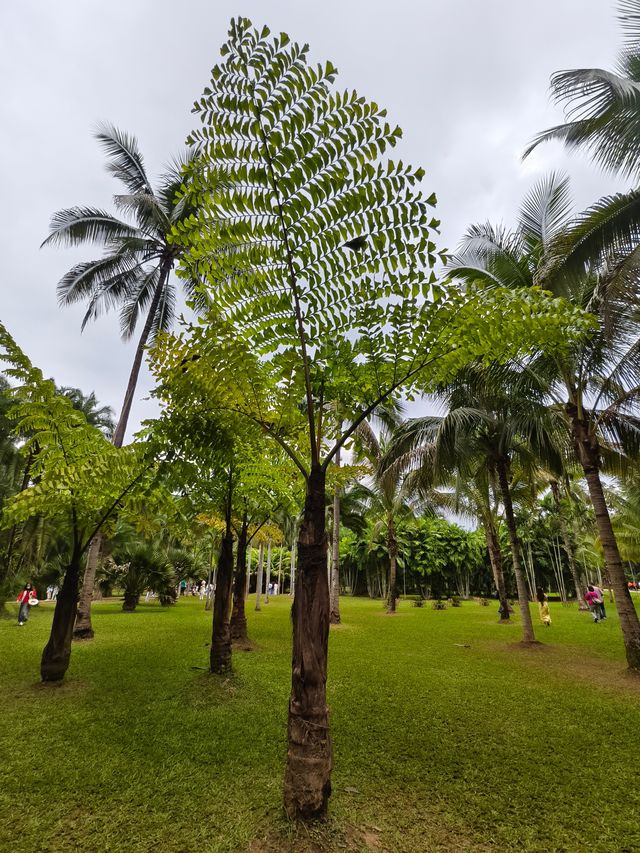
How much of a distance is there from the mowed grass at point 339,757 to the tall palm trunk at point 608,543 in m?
0.64

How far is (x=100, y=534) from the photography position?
10.8 metres

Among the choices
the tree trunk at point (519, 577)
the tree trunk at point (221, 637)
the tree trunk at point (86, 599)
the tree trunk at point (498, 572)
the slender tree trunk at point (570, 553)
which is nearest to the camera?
the tree trunk at point (221, 637)

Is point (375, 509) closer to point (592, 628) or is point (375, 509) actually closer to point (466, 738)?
point (592, 628)

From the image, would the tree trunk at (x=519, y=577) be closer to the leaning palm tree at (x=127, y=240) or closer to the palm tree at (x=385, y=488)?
the palm tree at (x=385, y=488)

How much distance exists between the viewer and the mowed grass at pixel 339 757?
290 cm

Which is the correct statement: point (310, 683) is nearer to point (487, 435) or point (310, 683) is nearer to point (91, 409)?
point (487, 435)

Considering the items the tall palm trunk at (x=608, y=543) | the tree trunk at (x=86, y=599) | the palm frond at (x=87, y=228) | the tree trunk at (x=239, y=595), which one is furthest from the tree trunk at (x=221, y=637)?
the palm frond at (x=87, y=228)

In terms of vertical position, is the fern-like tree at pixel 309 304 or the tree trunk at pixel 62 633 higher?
the fern-like tree at pixel 309 304

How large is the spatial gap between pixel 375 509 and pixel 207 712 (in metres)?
20.4

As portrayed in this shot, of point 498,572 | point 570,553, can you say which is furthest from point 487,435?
point 570,553

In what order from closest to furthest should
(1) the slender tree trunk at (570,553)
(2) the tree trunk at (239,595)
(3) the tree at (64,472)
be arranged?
(3) the tree at (64,472) < (2) the tree trunk at (239,595) < (1) the slender tree trunk at (570,553)

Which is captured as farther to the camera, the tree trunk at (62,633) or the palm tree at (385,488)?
the palm tree at (385,488)

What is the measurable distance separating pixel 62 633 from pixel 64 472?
2.64 metres

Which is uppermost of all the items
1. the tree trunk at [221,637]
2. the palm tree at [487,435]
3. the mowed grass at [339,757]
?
the palm tree at [487,435]
